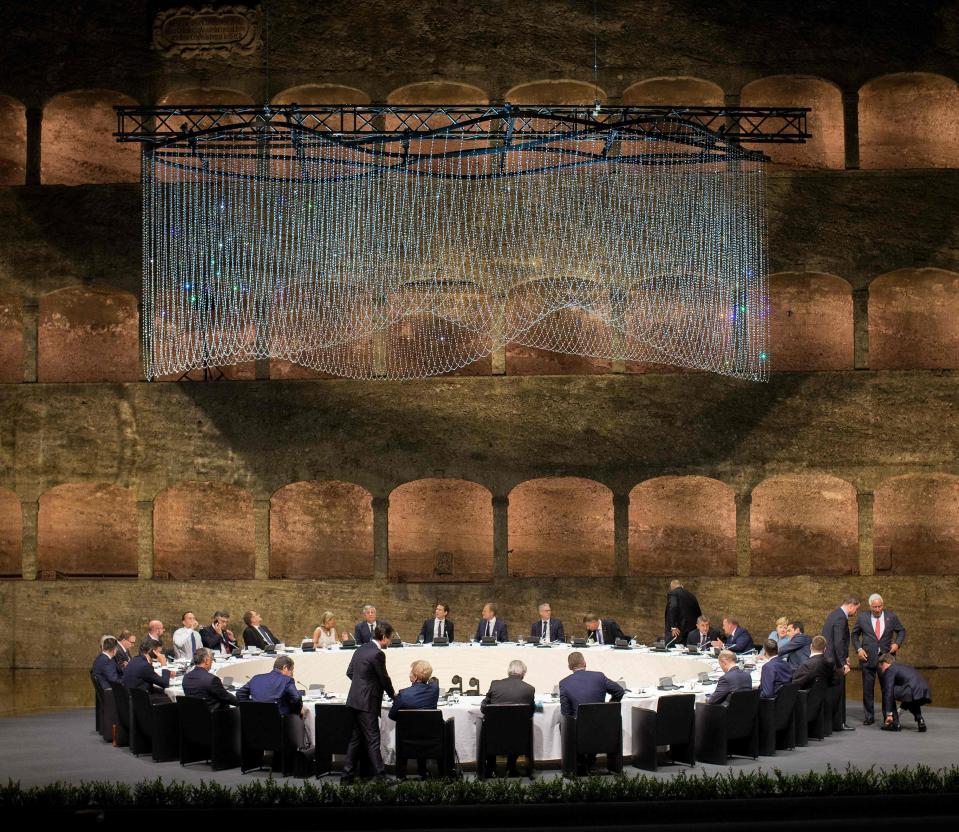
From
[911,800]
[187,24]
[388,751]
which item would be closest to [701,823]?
[911,800]

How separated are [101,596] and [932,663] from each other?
11.8 meters

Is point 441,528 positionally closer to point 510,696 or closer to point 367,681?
point 510,696

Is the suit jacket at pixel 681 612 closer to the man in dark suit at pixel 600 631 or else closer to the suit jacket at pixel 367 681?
the man in dark suit at pixel 600 631

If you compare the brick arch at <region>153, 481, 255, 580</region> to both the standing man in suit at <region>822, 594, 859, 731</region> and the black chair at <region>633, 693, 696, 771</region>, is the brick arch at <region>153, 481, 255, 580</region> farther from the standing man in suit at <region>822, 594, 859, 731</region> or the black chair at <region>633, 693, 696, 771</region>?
the black chair at <region>633, 693, 696, 771</region>

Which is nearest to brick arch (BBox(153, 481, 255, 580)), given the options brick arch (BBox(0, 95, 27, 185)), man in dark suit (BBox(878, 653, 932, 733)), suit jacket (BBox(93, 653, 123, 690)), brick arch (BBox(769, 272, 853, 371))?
brick arch (BBox(0, 95, 27, 185))

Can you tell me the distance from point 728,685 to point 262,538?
32.1ft

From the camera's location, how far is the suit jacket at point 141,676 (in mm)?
11648

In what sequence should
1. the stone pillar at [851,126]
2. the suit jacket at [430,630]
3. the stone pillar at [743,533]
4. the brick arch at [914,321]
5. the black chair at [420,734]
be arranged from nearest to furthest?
1. the black chair at [420,734]
2. the suit jacket at [430,630]
3. the stone pillar at [743,533]
4. the stone pillar at [851,126]
5. the brick arch at [914,321]

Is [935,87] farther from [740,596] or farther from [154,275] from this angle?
[154,275]

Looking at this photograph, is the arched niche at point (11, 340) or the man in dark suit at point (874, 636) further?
the arched niche at point (11, 340)

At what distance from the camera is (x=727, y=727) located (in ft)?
35.9

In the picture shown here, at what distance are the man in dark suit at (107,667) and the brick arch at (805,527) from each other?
10772 millimetres

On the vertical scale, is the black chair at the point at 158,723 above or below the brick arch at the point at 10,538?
below

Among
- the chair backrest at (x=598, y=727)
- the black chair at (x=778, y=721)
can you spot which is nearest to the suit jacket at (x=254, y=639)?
the chair backrest at (x=598, y=727)
